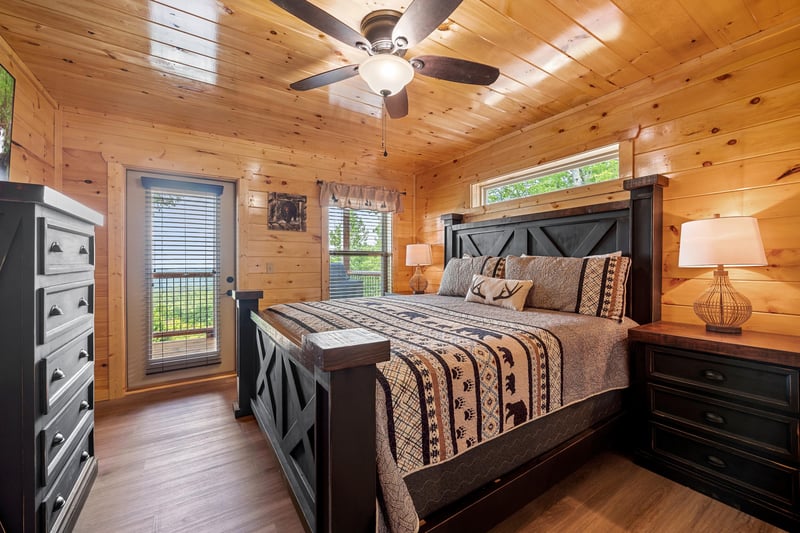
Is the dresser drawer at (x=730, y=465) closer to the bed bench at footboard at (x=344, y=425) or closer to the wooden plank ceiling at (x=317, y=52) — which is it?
the bed bench at footboard at (x=344, y=425)

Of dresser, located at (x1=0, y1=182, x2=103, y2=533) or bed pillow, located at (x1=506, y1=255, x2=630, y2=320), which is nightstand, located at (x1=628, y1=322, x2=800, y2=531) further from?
dresser, located at (x1=0, y1=182, x2=103, y2=533)

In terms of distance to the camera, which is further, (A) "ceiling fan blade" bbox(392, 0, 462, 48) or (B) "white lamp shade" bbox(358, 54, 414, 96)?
(B) "white lamp shade" bbox(358, 54, 414, 96)

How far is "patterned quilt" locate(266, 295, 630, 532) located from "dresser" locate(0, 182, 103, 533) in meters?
0.91

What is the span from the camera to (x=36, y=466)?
1.17 metres

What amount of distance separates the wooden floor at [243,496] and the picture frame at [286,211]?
6.91ft

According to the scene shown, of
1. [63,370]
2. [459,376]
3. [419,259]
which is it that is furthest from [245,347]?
[419,259]

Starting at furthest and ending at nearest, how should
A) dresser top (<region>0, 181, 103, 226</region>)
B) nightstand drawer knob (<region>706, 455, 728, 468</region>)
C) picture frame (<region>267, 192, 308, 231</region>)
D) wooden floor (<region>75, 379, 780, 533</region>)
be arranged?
picture frame (<region>267, 192, 308, 231</region>)
nightstand drawer knob (<region>706, 455, 728, 468</region>)
wooden floor (<region>75, 379, 780, 533</region>)
dresser top (<region>0, 181, 103, 226</region>)

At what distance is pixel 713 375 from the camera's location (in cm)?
170

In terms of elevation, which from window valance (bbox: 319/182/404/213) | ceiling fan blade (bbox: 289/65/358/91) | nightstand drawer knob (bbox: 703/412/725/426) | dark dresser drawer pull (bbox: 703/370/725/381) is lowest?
nightstand drawer knob (bbox: 703/412/725/426)

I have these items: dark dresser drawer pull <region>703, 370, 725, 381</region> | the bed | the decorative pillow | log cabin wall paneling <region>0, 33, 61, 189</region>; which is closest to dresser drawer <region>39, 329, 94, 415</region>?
the bed

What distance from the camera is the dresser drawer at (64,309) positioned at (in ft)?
3.91

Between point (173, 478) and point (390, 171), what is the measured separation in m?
3.75

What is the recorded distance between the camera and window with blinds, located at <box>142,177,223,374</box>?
10.5 ft

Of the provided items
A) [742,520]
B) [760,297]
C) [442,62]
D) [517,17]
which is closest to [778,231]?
[760,297]
